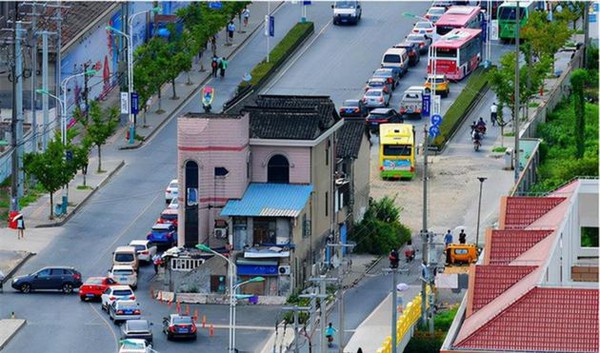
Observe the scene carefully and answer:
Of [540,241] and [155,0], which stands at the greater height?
[155,0]

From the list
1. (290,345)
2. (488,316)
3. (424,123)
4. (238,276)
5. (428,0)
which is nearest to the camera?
(488,316)

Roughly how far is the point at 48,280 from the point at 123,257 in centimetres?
423

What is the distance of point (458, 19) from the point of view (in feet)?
597

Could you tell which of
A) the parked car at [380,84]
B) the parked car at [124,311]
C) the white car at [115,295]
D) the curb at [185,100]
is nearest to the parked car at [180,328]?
the parked car at [124,311]

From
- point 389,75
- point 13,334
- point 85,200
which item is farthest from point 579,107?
point 13,334

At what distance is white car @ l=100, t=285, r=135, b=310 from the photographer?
412ft

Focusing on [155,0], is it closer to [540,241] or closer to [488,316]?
[540,241]

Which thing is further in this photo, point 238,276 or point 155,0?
point 155,0

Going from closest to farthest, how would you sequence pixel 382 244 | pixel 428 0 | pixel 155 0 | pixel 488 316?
pixel 488 316 → pixel 382 244 → pixel 155 0 → pixel 428 0

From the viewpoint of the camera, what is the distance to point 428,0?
19225 centimetres

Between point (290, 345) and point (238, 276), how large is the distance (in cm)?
1077

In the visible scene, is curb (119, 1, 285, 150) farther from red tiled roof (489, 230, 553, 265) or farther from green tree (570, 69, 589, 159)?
red tiled roof (489, 230, 553, 265)

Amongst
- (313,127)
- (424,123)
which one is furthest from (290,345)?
(424,123)

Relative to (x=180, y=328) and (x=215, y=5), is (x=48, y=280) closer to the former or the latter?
(x=180, y=328)
